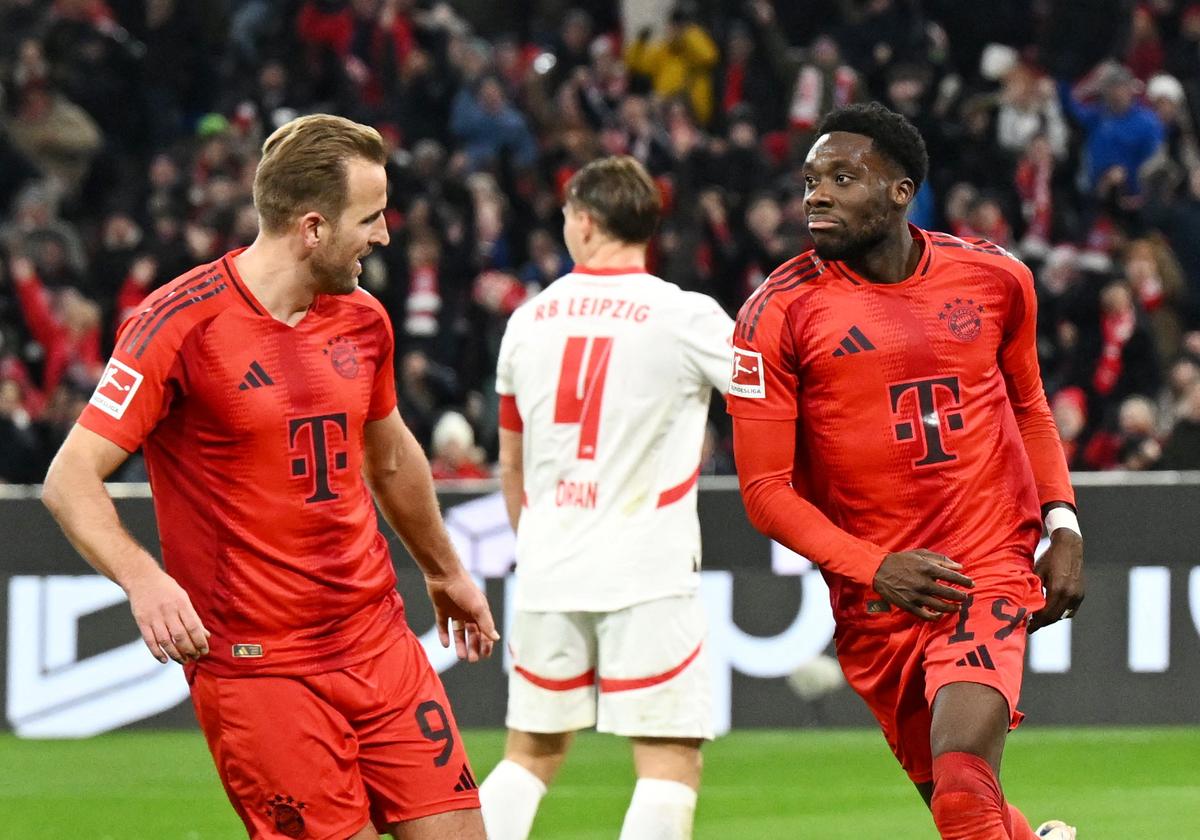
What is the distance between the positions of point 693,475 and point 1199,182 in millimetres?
9613

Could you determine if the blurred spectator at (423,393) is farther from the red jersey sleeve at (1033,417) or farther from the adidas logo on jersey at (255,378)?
the adidas logo on jersey at (255,378)

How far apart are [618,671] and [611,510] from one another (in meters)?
0.52

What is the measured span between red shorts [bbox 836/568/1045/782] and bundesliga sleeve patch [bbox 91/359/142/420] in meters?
1.99

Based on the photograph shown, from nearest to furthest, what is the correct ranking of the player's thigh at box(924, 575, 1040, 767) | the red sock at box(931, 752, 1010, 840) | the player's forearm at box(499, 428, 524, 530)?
the red sock at box(931, 752, 1010, 840), the player's thigh at box(924, 575, 1040, 767), the player's forearm at box(499, 428, 524, 530)

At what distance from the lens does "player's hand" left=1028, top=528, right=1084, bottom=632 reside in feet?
17.3

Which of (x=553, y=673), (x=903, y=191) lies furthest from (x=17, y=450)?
(x=903, y=191)

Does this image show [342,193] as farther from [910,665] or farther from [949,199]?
[949,199]

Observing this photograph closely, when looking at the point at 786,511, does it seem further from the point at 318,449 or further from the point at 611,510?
the point at 611,510

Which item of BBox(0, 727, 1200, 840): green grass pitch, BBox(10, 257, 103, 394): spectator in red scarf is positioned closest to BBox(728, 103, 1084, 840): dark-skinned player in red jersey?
BBox(0, 727, 1200, 840): green grass pitch

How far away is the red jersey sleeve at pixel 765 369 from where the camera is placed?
5.24 meters

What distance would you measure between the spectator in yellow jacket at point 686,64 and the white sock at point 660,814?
38.4 feet

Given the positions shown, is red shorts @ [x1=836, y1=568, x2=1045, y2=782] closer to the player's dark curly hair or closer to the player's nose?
the player's dark curly hair

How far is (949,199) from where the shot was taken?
15.6m

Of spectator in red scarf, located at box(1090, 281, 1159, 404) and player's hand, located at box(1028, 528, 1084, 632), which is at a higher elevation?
player's hand, located at box(1028, 528, 1084, 632)
